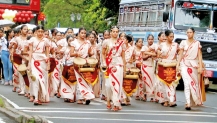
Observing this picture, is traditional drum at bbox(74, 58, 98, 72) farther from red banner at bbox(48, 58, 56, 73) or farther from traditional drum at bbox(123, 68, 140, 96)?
red banner at bbox(48, 58, 56, 73)

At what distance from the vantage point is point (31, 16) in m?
34.8

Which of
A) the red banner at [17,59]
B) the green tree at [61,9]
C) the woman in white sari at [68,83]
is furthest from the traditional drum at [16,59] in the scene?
the green tree at [61,9]

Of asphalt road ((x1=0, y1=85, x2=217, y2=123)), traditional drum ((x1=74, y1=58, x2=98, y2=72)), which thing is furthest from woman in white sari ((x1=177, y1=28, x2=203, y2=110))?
traditional drum ((x1=74, y1=58, x2=98, y2=72))

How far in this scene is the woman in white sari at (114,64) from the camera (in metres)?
16.3

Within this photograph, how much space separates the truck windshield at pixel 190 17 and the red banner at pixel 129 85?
785cm

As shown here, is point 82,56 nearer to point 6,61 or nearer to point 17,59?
point 17,59

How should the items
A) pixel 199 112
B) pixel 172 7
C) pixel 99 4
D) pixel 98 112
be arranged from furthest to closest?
pixel 99 4, pixel 172 7, pixel 199 112, pixel 98 112

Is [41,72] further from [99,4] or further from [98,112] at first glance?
[99,4]

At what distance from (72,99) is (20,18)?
16215 mm

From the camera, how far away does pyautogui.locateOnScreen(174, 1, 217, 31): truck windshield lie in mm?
25562

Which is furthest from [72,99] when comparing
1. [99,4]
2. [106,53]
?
[99,4]

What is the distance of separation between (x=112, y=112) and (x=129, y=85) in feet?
7.02

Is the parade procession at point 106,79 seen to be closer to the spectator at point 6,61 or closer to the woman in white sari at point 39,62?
the woman in white sari at point 39,62

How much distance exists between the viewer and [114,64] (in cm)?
1642
